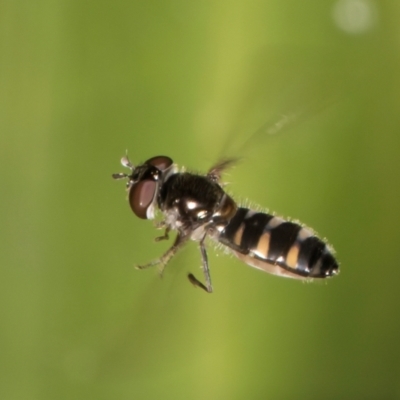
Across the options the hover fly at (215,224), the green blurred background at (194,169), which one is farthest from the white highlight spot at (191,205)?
the green blurred background at (194,169)

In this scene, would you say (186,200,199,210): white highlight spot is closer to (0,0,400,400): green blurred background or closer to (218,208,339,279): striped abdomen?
(218,208,339,279): striped abdomen

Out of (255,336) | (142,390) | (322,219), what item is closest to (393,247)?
(322,219)

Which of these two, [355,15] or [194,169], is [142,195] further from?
[355,15]

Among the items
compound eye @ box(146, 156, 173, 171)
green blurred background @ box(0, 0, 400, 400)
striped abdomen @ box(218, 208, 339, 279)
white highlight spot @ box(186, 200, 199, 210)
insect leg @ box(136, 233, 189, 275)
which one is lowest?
insect leg @ box(136, 233, 189, 275)

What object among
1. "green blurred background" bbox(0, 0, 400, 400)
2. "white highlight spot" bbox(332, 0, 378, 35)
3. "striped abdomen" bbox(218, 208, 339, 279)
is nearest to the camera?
"striped abdomen" bbox(218, 208, 339, 279)

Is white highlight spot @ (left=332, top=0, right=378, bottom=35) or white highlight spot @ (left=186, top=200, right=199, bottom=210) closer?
white highlight spot @ (left=186, top=200, right=199, bottom=210)

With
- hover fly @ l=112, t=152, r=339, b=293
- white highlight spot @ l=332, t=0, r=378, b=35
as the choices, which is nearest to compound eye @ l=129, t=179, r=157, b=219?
hover fly @ l=112, t=152, r=339, b=293

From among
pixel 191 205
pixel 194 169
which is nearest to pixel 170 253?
pixel 191 205

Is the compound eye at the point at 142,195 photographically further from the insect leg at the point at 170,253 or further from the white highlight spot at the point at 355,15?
the white highlight spot at the point at 355,15

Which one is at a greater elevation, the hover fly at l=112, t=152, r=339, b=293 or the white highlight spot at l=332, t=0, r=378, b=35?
the white highlight spot at l=332, t=0, r=378, b=35
